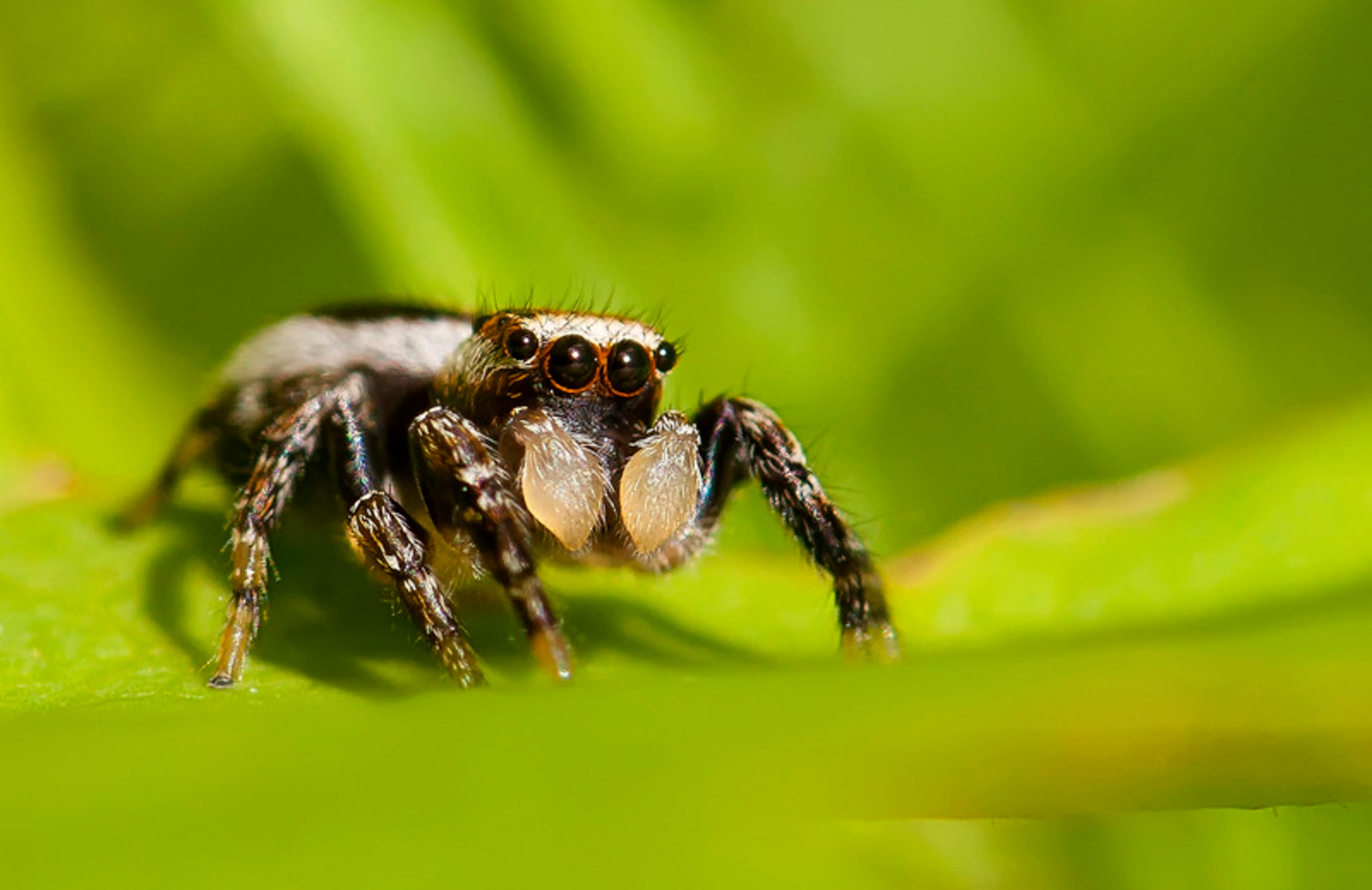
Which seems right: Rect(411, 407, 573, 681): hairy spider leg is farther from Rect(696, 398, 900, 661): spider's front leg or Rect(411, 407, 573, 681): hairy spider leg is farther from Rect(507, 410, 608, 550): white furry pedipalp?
Rect(696, 398, 900, 661): spider's front leg

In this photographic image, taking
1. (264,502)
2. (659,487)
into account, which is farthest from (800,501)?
(264,502)

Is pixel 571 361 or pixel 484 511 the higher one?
pixel 571 361

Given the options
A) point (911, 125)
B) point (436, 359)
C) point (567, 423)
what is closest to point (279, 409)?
point (436, 359)

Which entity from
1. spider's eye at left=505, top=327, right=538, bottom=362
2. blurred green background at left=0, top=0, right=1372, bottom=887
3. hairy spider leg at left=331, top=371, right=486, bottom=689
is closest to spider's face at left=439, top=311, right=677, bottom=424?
spider's eye at left=505, top=327, right=538, bottom=362

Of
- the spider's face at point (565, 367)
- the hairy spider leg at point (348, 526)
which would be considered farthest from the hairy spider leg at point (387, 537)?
the spider's face at point (565, 367)

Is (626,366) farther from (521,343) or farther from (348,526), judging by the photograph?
(348,526)

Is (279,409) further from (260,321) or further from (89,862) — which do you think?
(89,862)
